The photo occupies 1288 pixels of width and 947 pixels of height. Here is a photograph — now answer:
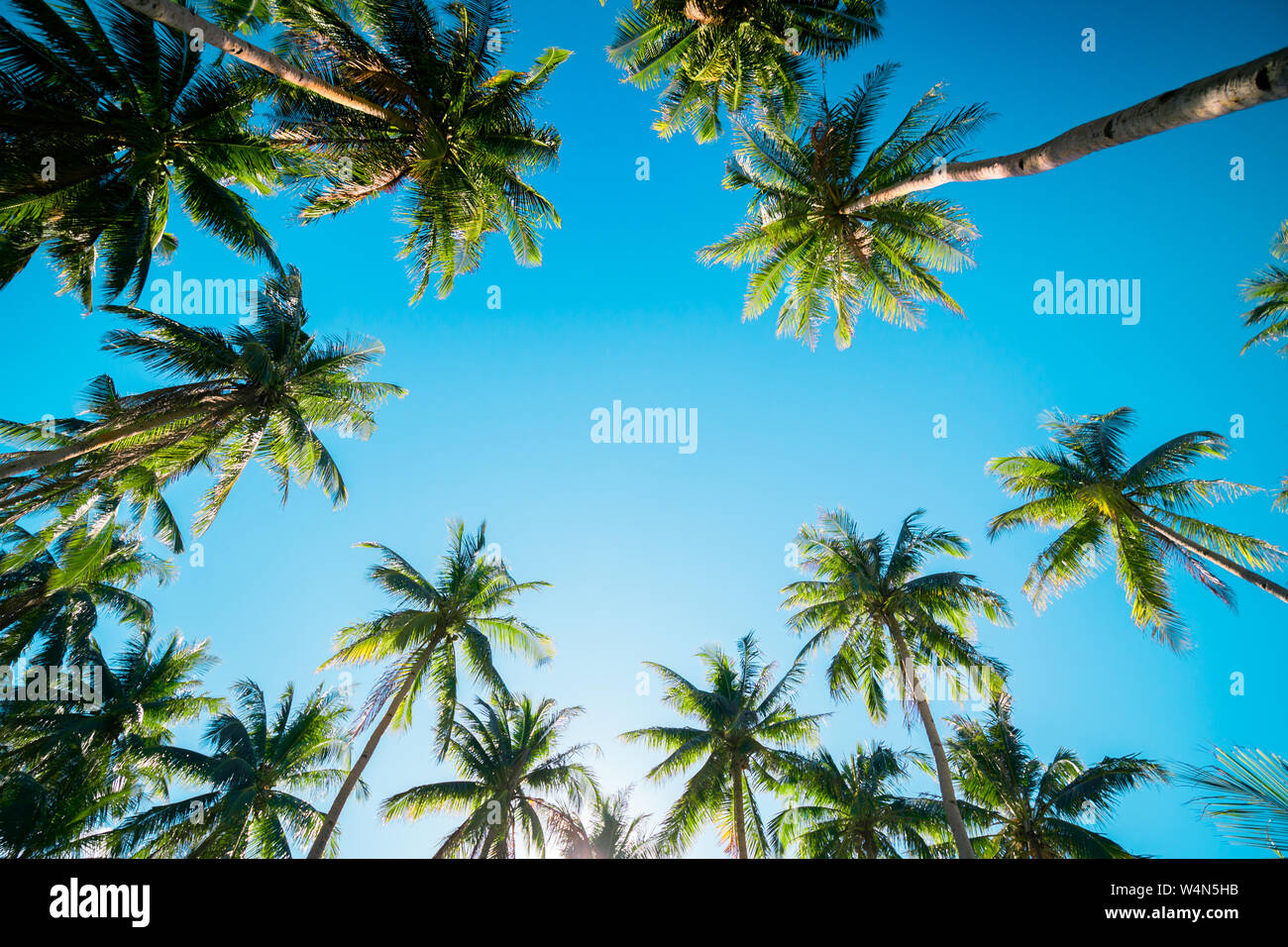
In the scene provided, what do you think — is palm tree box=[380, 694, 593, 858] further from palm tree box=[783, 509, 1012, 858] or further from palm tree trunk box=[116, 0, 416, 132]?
palm tree trunk box=[116, 0, 416, 132]

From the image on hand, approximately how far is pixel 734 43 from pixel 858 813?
21213mm

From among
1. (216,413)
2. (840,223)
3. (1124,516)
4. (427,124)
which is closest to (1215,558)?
(1124,516)

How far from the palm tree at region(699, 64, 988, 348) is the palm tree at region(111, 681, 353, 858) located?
62.9 feet

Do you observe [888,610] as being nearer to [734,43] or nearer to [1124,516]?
[1124,516]

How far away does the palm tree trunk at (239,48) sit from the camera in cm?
748

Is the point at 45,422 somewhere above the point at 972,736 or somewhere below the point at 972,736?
above

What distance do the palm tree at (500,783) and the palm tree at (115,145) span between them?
14031 millimetres

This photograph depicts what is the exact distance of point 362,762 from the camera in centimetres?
1414

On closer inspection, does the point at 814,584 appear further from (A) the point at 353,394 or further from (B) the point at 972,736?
(A) the point at 353,394

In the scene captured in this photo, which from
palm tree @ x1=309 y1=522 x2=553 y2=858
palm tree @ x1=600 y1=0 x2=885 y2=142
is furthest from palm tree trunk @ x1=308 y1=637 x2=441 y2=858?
palm tree @ x1=600 y1=0 x2=885 y2=142

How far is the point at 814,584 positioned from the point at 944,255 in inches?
382
